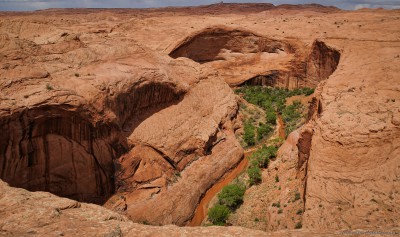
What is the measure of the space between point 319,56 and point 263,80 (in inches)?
275

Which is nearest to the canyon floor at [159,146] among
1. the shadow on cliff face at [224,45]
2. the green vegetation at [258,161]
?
the green vegetation at [258,161]

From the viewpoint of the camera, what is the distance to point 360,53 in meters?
24.8

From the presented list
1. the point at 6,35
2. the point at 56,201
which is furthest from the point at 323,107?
the point at 6,35

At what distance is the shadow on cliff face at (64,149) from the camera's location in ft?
44.3

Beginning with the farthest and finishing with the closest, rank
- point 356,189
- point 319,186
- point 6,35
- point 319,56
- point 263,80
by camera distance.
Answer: point 263,80, point 319,56, point 6,35, point 319,186, point 356,189

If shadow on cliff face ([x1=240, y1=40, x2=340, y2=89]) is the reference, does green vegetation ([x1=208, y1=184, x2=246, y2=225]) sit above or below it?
below

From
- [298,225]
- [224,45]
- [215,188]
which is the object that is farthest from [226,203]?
[224,45]

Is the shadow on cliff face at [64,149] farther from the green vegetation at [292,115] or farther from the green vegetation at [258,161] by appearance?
the green vegetation at [292,115]

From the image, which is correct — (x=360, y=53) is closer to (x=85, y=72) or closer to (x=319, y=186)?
(x=319, y=186)

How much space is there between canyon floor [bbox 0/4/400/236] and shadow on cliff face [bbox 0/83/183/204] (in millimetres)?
49

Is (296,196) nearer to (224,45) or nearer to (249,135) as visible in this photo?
(249,135)

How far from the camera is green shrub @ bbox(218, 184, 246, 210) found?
18672 millimetres

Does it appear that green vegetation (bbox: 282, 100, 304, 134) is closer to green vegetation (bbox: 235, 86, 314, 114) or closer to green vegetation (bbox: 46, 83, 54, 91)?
green vegetation (bbox: 235, 86, 314, 114)

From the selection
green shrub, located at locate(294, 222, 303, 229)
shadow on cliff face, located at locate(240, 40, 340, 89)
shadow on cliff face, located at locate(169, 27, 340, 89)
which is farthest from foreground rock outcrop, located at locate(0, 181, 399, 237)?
shadow on cliff face, located at locate(169, 27, 340, 89)
